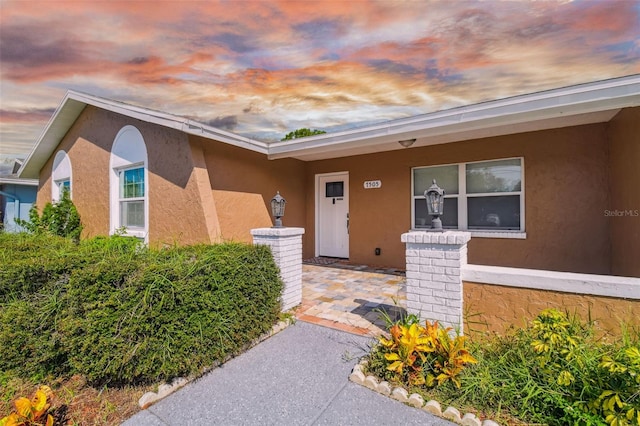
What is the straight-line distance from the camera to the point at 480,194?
611 centimetres

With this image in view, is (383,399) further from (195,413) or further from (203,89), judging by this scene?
(203,89)

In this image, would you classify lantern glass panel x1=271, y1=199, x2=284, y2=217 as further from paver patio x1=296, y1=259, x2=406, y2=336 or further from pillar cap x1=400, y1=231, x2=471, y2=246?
pillar cap x1=400, y1=231, x2=471, y2=246

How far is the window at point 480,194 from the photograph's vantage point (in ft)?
19.1

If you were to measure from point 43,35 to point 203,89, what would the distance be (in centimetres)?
383

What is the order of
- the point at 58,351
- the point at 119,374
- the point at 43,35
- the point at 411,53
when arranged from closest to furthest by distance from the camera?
the point at 119,374, the point at 58,351, the point at 43,35, the point at 411,53

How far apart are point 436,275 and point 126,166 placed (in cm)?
777

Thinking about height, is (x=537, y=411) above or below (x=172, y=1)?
below

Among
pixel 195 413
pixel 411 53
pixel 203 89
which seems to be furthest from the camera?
pixel 203 89

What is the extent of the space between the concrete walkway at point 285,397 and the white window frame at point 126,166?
5.31m

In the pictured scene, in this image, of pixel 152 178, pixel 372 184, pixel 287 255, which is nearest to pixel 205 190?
pixel 152 178

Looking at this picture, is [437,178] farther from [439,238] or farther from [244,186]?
[244,186]

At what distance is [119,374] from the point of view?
245cm

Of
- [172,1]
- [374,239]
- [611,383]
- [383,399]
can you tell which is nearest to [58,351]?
[383,399]
